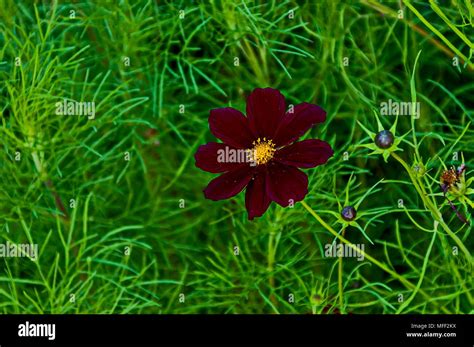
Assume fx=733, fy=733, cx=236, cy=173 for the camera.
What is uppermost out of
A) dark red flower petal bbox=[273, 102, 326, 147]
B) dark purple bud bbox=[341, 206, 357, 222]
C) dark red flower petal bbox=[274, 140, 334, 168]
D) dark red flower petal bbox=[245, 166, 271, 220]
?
dark red flower petal bbox=[273, 102, 326, 147]

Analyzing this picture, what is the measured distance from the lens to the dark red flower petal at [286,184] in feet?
3.60

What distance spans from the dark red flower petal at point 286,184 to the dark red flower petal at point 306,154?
0.5 inches

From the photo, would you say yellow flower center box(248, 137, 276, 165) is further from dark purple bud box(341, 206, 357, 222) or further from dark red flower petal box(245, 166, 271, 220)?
dark purple bud box(341, 206, 357, 222)

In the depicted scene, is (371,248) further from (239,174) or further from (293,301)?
(239,174)

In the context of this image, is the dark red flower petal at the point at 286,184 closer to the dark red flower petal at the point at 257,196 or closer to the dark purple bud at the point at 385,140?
the dark red flower petal at the point at 257,196

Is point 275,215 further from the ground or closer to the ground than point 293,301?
further from the ground

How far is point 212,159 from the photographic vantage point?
1.13m

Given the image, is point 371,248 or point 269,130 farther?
point 371,248

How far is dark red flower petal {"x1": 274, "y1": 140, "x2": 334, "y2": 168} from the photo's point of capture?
3.63 ft

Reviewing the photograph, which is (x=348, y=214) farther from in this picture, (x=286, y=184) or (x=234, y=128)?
(x=234, y=128)

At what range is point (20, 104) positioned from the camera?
1.30 m

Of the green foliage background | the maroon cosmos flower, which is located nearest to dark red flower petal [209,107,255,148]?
the maroon cosmos flower
